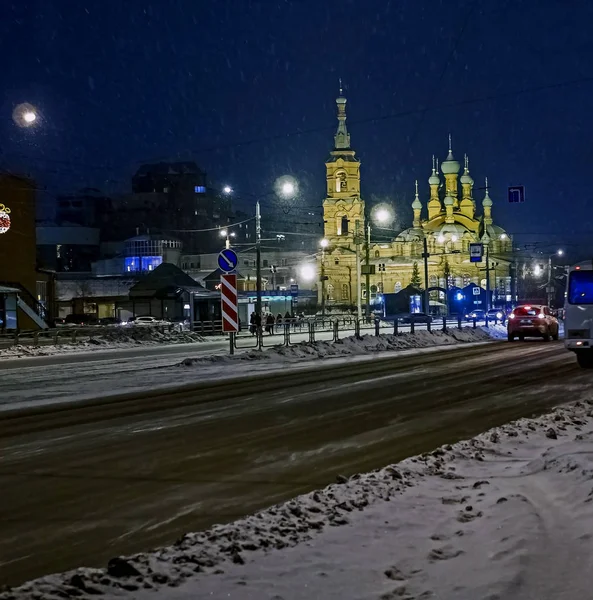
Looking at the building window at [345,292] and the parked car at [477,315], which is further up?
the building window at [345,292]

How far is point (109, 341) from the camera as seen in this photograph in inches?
1683

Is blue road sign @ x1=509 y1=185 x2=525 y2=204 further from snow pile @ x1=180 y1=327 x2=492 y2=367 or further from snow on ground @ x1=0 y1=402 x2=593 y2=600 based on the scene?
snow on ground @ x1=0 y1=402 x2=593 y2=600

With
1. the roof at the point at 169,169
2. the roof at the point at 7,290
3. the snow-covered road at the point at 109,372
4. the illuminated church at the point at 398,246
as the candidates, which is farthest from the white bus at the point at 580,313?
the roof at the point at 169,169

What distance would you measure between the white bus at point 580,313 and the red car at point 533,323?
16.1 metres

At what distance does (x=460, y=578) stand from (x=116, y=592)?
220cm

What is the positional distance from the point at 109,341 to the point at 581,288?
25.8 meters

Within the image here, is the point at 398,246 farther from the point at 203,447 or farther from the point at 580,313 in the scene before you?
the point at 203,447

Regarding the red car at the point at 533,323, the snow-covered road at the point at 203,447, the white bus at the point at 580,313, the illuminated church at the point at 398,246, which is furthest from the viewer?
the illuminated church at the point at 398,246

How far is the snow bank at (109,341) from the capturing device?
121ft

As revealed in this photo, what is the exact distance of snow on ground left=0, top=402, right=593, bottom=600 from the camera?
5.22 meters

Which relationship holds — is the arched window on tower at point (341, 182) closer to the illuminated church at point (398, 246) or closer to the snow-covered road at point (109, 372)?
the illuminated church at point (398, 246)

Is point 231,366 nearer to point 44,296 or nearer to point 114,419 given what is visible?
point 114,419

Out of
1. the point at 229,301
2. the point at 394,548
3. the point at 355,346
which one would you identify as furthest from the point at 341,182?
the point at 394,548

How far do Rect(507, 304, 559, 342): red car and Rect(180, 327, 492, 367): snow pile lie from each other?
276 cm
